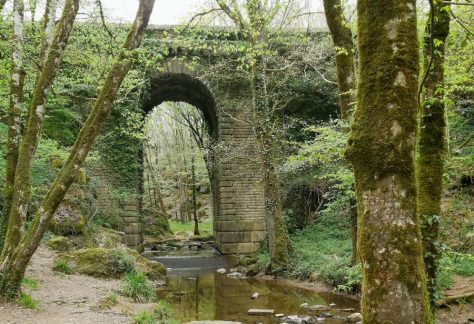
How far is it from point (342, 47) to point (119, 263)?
7.54 m

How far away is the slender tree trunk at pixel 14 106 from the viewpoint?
23.5 feet

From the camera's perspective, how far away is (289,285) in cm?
1146

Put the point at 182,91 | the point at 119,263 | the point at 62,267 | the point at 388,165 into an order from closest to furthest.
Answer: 1. the point at 388,165
2. the point at 62,267
3. the point at 119,263
4. the point at 182,91

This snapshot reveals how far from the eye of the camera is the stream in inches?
324

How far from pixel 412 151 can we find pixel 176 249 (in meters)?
20.9

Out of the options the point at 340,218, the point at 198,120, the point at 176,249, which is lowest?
the point at 176,249

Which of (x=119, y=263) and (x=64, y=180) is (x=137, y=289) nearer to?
(x=119, y=263)

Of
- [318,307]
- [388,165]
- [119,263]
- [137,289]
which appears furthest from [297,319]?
[388,165]

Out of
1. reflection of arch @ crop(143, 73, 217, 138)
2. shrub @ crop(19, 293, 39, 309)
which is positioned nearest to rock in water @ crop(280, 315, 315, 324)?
shrub @ crop(19, 293, 39, 309)

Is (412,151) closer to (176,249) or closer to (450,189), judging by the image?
(450,189)

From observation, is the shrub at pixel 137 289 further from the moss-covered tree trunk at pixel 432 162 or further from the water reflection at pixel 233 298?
the moss-covered tree trunk at pixel 432 162

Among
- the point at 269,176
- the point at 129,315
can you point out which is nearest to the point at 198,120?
the point at 269,176

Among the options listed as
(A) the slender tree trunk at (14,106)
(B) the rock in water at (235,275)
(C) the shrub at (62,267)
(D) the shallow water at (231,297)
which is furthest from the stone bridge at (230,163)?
(A) the slender tree trunk at (14,106)

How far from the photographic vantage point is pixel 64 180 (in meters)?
6.29
